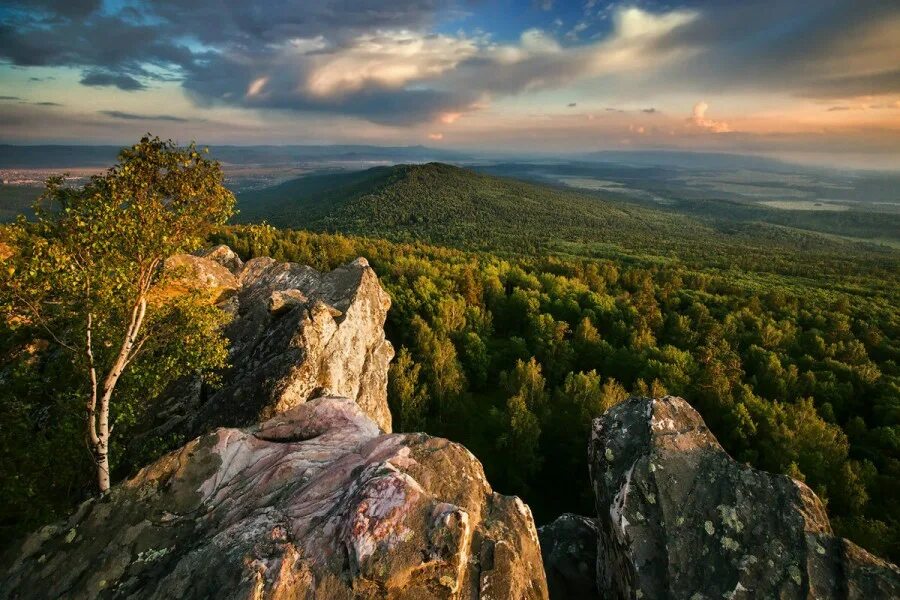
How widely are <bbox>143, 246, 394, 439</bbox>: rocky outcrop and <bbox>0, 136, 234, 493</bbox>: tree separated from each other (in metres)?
1.68

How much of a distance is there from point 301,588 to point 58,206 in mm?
13224

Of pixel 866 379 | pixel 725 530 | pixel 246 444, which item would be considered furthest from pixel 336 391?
pixel 866 379

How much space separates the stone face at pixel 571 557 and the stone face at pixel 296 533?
16.3ft

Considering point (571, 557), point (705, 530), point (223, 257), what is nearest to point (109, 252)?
point (571, 557)

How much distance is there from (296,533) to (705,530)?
37.0 feet

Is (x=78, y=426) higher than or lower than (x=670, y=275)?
higher

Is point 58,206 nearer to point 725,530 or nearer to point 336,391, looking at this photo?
point 336,391

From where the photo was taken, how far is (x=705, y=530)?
12.3 metres

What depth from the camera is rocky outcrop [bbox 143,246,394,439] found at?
18531 mm

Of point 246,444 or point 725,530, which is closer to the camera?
point 725,530

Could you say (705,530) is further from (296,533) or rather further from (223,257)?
(223,257)

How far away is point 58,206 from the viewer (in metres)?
13.1

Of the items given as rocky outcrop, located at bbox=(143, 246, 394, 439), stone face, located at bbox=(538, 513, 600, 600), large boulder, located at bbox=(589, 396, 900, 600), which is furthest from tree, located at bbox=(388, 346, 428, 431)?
large boulder, located at bbox=(589, 396, 900, 600)

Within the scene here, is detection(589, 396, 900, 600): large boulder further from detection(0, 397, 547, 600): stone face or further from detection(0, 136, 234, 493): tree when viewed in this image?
detection(0, 136, 234, 493): tree
